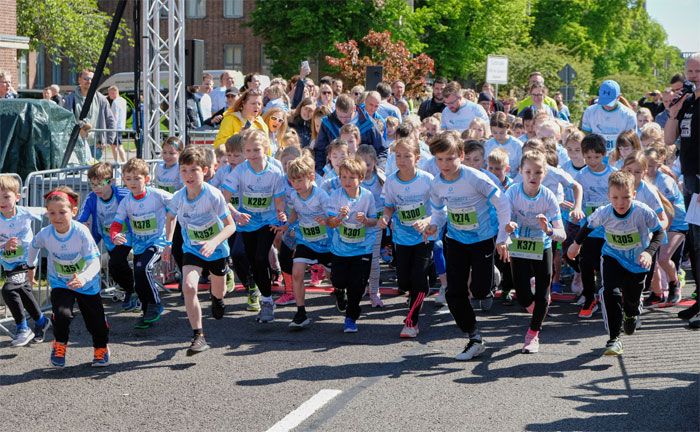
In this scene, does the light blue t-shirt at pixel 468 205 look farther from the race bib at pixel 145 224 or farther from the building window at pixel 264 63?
the building window at pixel 264 63

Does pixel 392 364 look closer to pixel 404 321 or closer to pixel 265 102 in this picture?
pixel 404 321

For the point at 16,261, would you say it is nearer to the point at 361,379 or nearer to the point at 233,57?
the point at 361,379

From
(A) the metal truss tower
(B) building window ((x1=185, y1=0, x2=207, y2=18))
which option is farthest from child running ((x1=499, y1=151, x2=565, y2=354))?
(B) building window ((x1=185, y1=0, x2=207, y2=18))

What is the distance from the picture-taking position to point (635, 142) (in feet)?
34.9

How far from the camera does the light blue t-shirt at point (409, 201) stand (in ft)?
29.5

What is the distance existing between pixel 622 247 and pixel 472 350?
4.88 ft

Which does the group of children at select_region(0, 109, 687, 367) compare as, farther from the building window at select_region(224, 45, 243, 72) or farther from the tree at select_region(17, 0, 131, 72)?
the building window at select_region(224, 45, 243, 72)

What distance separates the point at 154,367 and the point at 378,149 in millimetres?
5362

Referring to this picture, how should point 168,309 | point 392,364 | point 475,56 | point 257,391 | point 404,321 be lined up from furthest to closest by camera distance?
point 475,56 < point 168,309 < point 404,321 < point 392,364 < point 257,391

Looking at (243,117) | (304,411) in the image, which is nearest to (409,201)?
(304,411)

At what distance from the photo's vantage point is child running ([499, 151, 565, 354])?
840cm

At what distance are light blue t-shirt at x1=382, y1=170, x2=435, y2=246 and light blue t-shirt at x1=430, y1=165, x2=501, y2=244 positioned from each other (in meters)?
0.38

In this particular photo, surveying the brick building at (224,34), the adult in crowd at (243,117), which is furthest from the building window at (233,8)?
the adult in crowd at (243,117)

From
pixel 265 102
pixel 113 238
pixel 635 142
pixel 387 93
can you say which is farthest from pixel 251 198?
pixel 387 93
